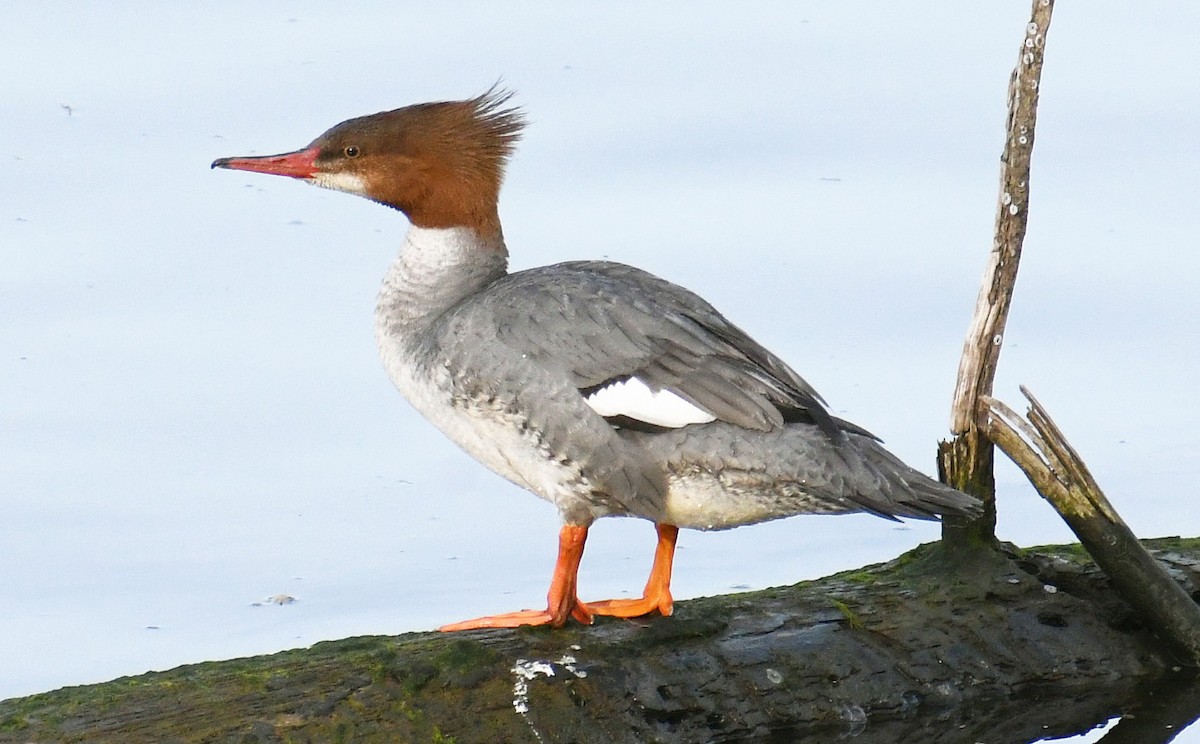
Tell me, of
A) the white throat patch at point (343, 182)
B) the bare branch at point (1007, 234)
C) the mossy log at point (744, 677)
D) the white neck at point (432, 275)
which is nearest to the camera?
the mossy log at point (744, 677)

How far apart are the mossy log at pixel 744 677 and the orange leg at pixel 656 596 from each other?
0.10 m

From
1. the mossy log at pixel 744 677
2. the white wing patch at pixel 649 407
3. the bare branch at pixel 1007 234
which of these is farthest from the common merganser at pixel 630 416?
the bare branch at pixel 1007 234

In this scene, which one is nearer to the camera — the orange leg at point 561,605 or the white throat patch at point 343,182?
the orange leg at point 561,605

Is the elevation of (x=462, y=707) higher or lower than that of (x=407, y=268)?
lower

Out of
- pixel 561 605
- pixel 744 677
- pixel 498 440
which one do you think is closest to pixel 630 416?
pixel 498 440

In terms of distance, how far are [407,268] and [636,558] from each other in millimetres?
1631

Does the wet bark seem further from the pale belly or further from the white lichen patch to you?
the white lichen patch

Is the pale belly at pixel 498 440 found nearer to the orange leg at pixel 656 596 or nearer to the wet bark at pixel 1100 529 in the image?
the orange leg at pixel 656 596

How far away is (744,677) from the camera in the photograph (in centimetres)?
461

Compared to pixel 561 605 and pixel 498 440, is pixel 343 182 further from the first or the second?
pixel 561 605

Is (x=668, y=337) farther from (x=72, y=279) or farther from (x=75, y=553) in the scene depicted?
(x=72, y=279)

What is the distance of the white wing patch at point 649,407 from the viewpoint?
4.78 m

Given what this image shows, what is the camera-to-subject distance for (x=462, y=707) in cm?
434

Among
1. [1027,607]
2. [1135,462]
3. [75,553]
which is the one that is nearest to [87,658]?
[75,553]
